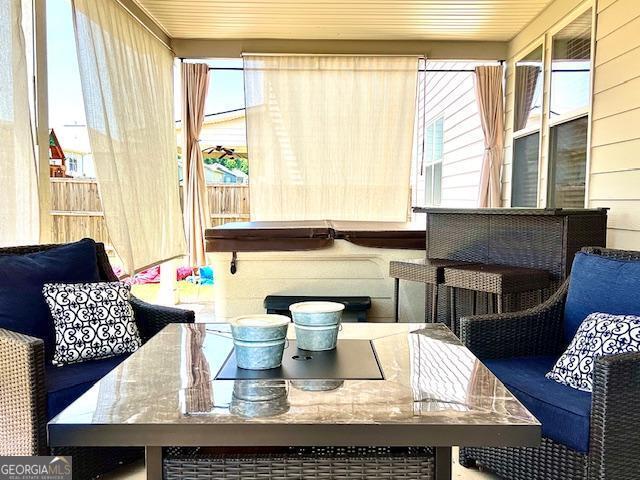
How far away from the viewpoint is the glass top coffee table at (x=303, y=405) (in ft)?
3.85

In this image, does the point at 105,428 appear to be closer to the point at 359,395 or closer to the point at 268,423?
the point at 268,423

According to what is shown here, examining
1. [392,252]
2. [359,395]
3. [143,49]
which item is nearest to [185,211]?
[143,49]

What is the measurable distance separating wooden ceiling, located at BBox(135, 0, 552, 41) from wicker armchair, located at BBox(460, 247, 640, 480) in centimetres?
329

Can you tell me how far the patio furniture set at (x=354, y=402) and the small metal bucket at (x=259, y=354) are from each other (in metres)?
0.03

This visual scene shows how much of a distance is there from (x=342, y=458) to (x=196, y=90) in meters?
5.16

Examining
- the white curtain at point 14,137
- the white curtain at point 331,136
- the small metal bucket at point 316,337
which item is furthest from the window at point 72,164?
the small metal bucket at point 316,337

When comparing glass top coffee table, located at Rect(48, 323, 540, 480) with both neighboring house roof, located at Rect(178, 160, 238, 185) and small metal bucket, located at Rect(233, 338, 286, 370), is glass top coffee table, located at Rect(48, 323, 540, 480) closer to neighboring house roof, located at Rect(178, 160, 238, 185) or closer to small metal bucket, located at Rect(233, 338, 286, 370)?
small metal bucket, located at Rect(233, 338, 286, 370)

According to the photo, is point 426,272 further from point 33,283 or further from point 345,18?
point 345,18

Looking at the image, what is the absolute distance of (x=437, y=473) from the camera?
1.34 metres

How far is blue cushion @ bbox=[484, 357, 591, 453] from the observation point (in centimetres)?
170

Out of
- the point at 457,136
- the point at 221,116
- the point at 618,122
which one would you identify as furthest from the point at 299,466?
the point at 221,116

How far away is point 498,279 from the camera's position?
2.92m

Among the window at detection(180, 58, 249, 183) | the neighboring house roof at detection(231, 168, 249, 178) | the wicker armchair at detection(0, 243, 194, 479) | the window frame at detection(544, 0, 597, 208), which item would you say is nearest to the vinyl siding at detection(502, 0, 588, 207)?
the window frame at detection(544, 0, 597, 208)

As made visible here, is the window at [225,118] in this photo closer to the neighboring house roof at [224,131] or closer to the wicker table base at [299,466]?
the neighboring house roof at [224,131]
